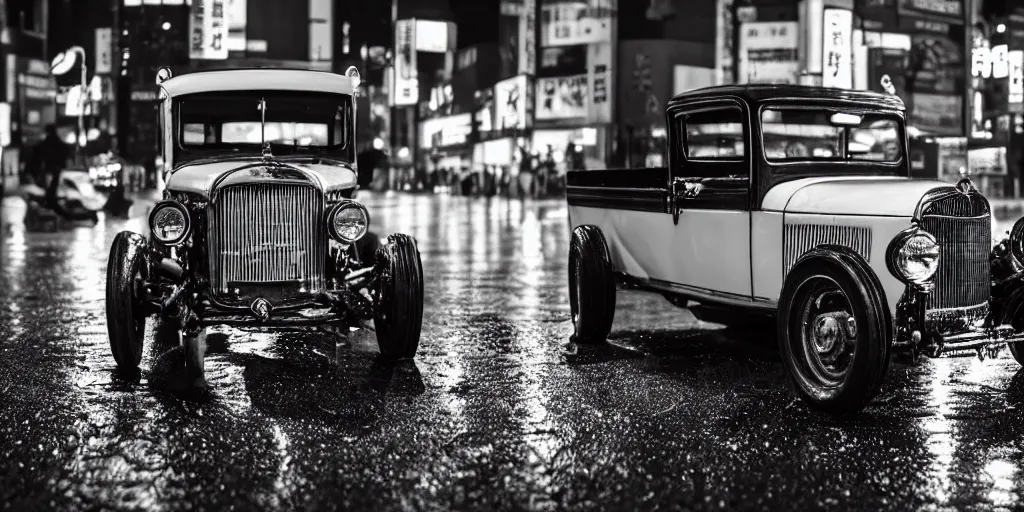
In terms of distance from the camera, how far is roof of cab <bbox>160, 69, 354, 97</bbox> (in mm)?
9406

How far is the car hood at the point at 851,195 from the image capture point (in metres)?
6.64

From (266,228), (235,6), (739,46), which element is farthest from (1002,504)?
(235,6)

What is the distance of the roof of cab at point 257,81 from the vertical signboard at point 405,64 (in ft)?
310

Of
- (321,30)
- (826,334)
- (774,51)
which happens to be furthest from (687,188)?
(321,30)

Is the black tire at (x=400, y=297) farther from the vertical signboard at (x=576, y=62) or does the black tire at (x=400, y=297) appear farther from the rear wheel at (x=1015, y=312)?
the vertical signboard at (x=576, y=62)

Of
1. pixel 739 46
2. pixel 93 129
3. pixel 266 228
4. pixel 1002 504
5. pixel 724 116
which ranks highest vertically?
pixel 739 46

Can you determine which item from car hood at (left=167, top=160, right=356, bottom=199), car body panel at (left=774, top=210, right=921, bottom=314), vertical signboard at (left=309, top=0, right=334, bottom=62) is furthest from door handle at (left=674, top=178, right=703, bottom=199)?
vertical signboard at (left=309, top=0, right=334, bottom=62)

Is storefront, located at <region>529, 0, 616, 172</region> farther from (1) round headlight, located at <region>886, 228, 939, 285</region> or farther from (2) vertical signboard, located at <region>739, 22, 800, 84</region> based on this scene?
(1) round headlight, located at <region>886, 228, 939, 285</region>

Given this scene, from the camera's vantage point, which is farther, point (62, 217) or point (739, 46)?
point (739, 46)

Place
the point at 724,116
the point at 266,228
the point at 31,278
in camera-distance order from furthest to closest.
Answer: the point at 31,278 → the point at 724,116 → the point at 266,228

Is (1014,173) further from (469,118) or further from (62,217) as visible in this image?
(62,217)

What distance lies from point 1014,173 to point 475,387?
256 feet

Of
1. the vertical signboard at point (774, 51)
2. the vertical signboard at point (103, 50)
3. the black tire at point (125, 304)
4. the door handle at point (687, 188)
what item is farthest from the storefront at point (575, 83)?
the black tire at point (125, 304)

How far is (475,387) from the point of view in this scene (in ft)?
23.2
